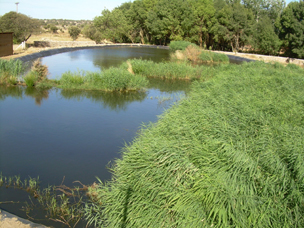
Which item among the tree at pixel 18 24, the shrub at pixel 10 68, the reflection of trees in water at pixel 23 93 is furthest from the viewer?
the tree at pixel 18 24

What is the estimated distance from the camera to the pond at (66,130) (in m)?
5.43

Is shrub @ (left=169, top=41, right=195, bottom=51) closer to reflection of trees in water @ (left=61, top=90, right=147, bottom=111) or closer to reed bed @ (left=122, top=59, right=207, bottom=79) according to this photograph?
reed bed @ (left=122, top=59, right=207, bottom=79)

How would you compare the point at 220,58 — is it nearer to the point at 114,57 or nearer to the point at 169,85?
the point at 114,57

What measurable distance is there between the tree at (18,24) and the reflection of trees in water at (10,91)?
14.9 m

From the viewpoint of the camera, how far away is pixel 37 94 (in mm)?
10938

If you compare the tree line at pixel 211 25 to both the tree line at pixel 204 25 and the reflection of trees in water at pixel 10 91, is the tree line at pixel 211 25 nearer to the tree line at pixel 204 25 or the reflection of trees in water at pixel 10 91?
the tree line at pixel 204 25

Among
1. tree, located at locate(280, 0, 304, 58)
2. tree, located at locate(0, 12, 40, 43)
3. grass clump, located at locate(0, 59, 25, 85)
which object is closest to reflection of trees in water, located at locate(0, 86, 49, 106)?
grass clump, located at locate(0, 59, 25, 85)

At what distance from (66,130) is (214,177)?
507 centimetres

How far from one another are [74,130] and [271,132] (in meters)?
4.96

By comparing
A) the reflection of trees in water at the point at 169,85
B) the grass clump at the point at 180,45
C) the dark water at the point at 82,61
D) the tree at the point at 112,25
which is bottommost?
the reflection of trees in water at the point at 169,85

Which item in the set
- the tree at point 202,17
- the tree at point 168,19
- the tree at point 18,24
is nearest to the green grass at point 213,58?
A: the tree at point 202,17

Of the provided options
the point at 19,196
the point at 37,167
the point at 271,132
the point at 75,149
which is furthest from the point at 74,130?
the point at 271,132

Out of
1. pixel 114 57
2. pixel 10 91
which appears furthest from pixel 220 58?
pixel 10 91

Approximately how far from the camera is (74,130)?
7.53m
